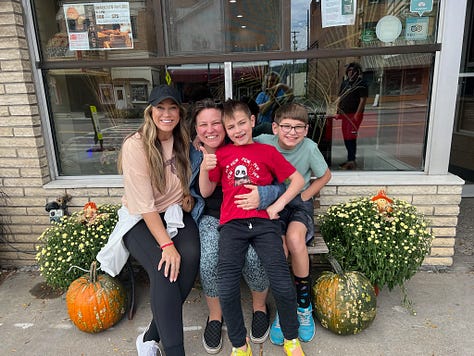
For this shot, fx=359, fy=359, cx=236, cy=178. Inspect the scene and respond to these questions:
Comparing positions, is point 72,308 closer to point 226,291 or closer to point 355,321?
point 226,291

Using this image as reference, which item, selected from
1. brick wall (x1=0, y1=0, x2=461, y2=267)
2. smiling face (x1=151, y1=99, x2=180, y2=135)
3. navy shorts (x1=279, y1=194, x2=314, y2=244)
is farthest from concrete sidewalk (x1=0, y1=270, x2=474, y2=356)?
smiling face (x1=151, y1=99, x2=180, y2=135)

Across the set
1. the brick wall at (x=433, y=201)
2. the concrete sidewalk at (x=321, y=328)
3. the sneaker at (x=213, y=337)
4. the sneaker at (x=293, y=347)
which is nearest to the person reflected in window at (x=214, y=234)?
the sneaker at (x=213, y=337)

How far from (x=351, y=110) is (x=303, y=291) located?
68.4 inches

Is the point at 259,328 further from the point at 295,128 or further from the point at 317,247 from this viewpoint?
the point at 295,128

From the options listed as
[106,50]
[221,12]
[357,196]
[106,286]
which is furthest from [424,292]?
[106,50]

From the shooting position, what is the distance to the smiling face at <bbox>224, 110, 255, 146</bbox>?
6.84 feet

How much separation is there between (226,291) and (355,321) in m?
0.80

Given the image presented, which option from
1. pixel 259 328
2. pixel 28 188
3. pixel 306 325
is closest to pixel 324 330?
pixel 306 325

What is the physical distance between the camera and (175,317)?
6.35 feet

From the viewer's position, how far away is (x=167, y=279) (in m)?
1.99

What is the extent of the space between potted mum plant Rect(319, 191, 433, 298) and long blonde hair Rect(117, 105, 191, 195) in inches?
43.4

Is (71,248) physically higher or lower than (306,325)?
higher

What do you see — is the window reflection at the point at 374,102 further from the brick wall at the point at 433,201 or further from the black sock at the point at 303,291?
the black sock at the point at 303,291

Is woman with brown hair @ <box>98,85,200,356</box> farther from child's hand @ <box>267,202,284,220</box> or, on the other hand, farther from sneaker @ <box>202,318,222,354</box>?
child's hand @ <box>267,202,284,220</box>
